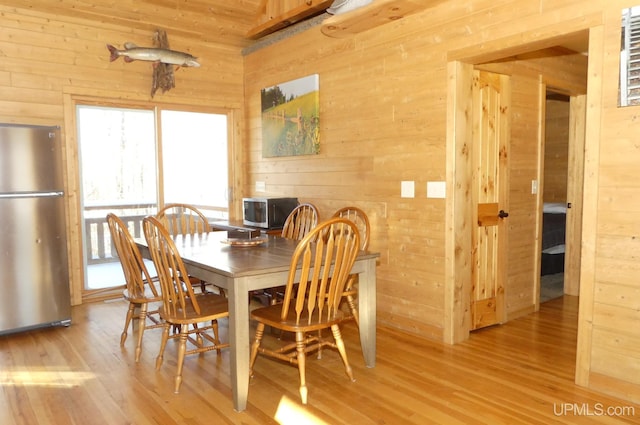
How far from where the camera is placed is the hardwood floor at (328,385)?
239 cm

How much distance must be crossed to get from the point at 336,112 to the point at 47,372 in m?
3.04

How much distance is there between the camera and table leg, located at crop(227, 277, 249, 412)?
93.8 inches

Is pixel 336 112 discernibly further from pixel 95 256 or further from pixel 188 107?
pixel 95 256

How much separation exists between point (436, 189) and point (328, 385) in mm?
1611

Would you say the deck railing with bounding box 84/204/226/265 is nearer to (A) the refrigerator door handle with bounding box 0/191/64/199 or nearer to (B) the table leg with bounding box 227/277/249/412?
(A) the refrigerator door handle with bounding box 0/191/64/199

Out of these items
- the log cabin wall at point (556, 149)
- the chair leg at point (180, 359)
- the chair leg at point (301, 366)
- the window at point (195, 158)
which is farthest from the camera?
the log cabin wall at point (556, 149)

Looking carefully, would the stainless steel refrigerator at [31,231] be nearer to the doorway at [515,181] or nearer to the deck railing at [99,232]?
the deck railing at [99,232]

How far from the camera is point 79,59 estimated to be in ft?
15.1

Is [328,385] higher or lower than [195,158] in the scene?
lower

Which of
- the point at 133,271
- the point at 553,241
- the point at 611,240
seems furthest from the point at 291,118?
the point at 553,241

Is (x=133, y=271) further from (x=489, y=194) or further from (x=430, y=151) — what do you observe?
(x=489, y=194)

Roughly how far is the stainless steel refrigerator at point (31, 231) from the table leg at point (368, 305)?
2546mm

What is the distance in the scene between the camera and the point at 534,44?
9.43 ft

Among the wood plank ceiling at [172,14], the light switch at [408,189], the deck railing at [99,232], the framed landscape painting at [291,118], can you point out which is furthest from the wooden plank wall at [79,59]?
the light switch at [408,189]
